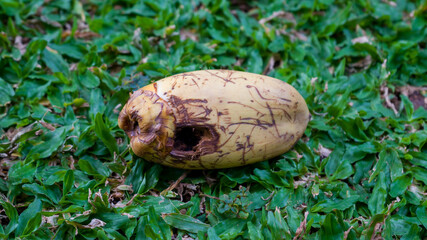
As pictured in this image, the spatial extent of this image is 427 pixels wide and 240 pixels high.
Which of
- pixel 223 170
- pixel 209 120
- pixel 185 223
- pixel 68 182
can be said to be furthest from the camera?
pixel 223 170

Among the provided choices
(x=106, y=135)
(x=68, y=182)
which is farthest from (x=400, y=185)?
(x=68, y=182)

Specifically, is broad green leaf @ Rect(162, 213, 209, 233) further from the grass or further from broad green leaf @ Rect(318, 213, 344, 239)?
broad green leaf @ Rect(318, 213, 344, 239)

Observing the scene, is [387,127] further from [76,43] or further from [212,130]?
[76,43]

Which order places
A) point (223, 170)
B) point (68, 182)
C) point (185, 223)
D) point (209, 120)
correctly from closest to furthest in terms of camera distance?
point (209, 120)
point (185, 223)
point (68, 182)
point (223, 170)

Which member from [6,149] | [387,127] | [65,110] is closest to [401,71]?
[387,127]

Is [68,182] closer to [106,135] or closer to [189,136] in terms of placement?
[106,135]

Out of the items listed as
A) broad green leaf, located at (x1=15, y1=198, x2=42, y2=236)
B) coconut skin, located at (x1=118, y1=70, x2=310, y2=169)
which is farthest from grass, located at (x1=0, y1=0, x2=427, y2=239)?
coconut skin, located at (x1=118, y1=70, x2=310, y2=169)
